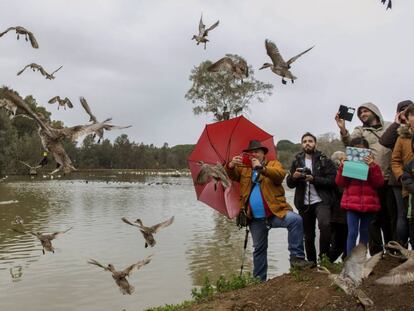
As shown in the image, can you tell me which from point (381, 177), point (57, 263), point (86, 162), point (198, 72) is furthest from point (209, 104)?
point (86, 162)

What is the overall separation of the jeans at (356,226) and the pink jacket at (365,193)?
0.36 feet

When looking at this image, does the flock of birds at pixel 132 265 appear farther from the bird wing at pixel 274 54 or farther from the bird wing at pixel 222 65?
the bird wing at pixel 274 54

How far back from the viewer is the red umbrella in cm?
621

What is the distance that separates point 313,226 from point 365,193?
0.89 m

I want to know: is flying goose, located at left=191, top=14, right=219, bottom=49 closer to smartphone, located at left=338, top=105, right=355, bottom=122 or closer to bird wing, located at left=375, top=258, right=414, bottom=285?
smartphone, located at left=338, top=105, right=355, bottom=122

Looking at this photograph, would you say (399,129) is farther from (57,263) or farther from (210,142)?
(57,263)

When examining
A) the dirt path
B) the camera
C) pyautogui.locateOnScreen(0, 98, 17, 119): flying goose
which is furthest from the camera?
the camera

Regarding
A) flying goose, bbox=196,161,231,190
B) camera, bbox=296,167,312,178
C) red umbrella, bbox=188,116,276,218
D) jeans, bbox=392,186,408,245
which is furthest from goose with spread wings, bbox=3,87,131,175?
jeans, bbox=392,186,408,245

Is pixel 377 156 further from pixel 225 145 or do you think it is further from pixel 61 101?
pixel 61 101

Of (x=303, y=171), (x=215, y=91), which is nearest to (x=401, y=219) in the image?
(x=303, y=171)

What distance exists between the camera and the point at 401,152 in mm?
5309

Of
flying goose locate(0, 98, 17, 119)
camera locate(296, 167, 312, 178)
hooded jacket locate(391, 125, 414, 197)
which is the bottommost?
camera locate(296, 167, 312, 178)

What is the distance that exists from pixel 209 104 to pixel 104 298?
28704 millimetres

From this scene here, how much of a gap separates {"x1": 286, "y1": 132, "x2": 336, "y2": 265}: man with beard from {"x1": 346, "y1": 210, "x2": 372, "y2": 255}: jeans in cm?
39
